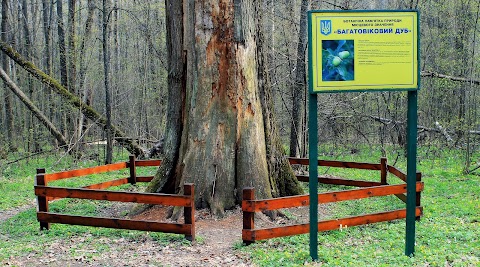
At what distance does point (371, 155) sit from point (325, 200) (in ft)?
36.1

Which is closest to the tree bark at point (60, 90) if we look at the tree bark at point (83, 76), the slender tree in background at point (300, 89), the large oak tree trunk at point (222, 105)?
the tree bark at point (83, 76)

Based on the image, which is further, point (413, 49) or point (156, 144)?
point (156, 144)

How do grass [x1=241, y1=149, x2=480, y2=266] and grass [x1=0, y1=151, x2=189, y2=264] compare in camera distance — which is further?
grass [x1=0, y1=151, x2=189, y2=264]

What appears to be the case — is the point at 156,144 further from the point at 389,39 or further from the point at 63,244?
the point at 389,39

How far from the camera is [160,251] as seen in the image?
255 inches

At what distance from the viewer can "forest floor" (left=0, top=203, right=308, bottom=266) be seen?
609cm

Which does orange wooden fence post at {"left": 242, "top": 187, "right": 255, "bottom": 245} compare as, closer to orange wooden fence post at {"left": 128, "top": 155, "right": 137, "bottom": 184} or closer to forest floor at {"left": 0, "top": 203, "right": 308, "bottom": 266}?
forest floor at {"left": 0, "top": 203, "right": 308, "bottom": 266}

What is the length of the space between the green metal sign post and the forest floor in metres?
1.36

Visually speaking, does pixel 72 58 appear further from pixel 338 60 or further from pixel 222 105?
pixel 338 60

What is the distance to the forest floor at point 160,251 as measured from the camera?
6.09 m

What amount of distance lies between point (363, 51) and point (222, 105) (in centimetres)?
304

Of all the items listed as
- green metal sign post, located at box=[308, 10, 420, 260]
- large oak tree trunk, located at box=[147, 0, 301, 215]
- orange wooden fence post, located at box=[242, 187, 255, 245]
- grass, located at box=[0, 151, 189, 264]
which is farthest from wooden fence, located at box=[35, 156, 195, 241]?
green metal sign post, located at box=[308, 10, 420, 260]

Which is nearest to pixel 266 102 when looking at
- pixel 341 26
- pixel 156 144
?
pixel 341 26

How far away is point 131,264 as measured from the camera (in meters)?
5.98
